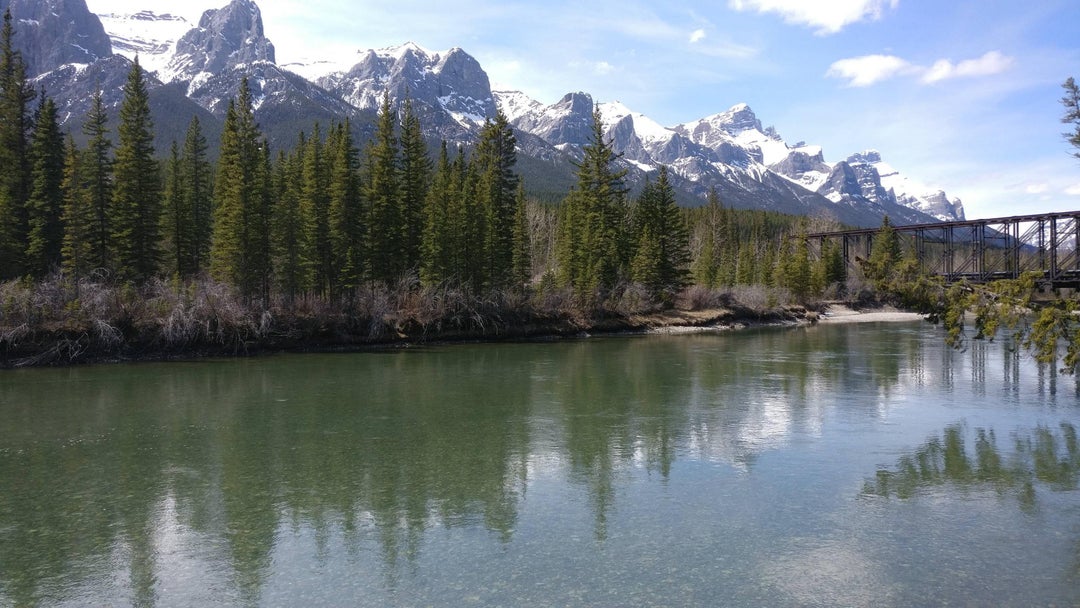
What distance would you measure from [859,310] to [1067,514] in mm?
87702

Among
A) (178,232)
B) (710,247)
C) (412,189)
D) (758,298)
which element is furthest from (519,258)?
(710,247)

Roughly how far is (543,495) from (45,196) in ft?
157

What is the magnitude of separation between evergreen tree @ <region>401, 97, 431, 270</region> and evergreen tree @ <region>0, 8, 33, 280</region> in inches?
997

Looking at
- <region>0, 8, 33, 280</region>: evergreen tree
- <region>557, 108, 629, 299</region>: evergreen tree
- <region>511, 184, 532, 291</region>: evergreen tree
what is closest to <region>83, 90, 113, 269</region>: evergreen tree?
<region>0, 8, 33, 280</region>: evergreen tree

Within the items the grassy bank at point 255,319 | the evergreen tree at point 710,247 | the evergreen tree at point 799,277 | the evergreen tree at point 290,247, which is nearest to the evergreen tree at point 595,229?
the grassy bank at point 255,319

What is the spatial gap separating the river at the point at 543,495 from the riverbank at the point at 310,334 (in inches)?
348

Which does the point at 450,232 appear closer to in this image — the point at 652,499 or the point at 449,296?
the point at 449,296

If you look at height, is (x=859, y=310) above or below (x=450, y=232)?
below

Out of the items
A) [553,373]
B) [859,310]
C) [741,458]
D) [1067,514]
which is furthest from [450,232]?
[859,310]

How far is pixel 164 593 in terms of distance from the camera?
9.33m

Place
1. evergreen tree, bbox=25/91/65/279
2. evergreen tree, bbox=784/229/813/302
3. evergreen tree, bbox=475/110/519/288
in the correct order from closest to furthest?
evergreen tree, bbox=25/91/65/279 < evergreen tree, bbox=475/110/519/288 < evergreen tree, bbox=784/229/813/302

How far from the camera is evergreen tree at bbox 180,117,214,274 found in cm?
5806

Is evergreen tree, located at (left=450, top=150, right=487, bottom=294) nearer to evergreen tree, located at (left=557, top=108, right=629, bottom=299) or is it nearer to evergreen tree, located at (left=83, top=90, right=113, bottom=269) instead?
evergreen tree, located at (left=557, top=108, right=629, bottom=299)

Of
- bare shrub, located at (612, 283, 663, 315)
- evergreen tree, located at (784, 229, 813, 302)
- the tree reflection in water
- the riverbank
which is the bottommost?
the tree reflection in water
